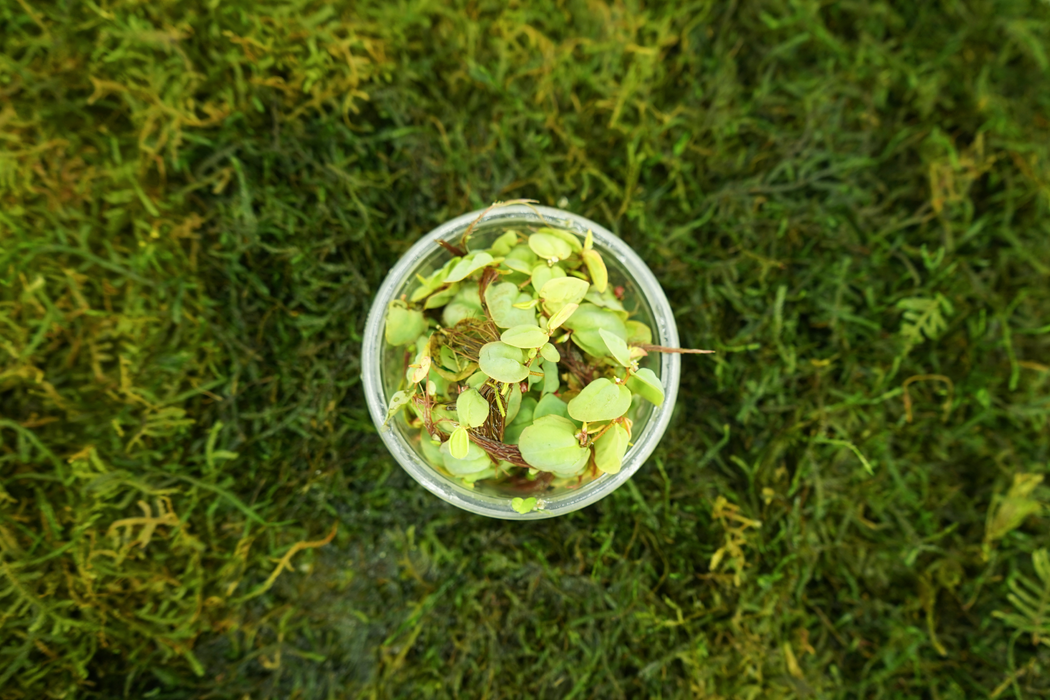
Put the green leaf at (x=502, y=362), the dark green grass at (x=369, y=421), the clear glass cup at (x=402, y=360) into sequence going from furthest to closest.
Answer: the dark green grass at (x=369, y=421), the clear glass cup at (x=402, y=360), the green leaf at (x=502, y=362)

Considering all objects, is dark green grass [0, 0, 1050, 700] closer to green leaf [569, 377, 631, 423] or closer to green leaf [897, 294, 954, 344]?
green leaf [897, 294, 954, 344]

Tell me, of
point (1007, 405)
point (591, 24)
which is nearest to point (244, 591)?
point (591, 24)

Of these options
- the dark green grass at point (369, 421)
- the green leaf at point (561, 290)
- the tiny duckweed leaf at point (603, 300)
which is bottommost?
the dark green grass at point (369, 421)

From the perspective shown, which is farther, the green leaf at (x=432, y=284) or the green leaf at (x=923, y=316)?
the green leaf at (x=923, y=316)

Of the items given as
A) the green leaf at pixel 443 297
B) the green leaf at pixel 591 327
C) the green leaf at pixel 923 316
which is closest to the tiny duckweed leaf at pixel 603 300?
the green leaf at pixel 591 327

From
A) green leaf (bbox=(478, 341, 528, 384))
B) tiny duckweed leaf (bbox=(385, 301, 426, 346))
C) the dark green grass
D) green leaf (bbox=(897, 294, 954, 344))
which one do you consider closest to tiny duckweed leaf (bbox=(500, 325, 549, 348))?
green leaf (bbox=(478, 341, 528, 384))

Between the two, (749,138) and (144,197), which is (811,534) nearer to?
(749,138)

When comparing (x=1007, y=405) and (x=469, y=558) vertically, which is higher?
(x=1007, y=405)

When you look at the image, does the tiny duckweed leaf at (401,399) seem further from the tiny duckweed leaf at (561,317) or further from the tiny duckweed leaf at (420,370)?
the tiny duckweed leaf at (561,317)
